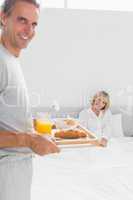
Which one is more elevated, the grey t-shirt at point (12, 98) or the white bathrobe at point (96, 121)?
the grey t-shirt at point (12, 98)

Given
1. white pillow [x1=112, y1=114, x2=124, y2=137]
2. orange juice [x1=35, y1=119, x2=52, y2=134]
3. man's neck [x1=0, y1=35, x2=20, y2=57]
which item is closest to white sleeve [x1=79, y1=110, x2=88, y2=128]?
white pillow [x1=112, y1=114, x2=124, y2=137]

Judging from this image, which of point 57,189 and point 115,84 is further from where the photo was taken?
point 115,84

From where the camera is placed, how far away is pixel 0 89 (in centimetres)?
121

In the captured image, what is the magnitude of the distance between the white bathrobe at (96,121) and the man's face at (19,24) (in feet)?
7.72

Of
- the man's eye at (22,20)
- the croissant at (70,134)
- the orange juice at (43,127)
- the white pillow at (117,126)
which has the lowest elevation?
the white pillow at (117,126)

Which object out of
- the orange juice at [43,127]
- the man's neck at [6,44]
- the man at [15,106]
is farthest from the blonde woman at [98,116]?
the man's neck at [6,44]

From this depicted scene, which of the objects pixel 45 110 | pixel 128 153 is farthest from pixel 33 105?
pixel 128 153

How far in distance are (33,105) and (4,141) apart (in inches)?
95.6

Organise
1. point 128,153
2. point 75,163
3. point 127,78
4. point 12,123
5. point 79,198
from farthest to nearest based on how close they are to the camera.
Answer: point 127,78 < point 128,153 < point 75,163 < point 79,198 < point 12,123

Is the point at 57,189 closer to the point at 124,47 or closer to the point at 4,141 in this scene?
the point at 4,141

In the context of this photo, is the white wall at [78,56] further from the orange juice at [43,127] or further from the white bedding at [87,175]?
the orange juice at [43,127]

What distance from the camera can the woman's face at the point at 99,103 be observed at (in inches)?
140

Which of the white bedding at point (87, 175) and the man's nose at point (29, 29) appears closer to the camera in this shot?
the man's nose at point (29, 29)

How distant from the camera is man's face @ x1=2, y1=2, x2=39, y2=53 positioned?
125 centimetres
